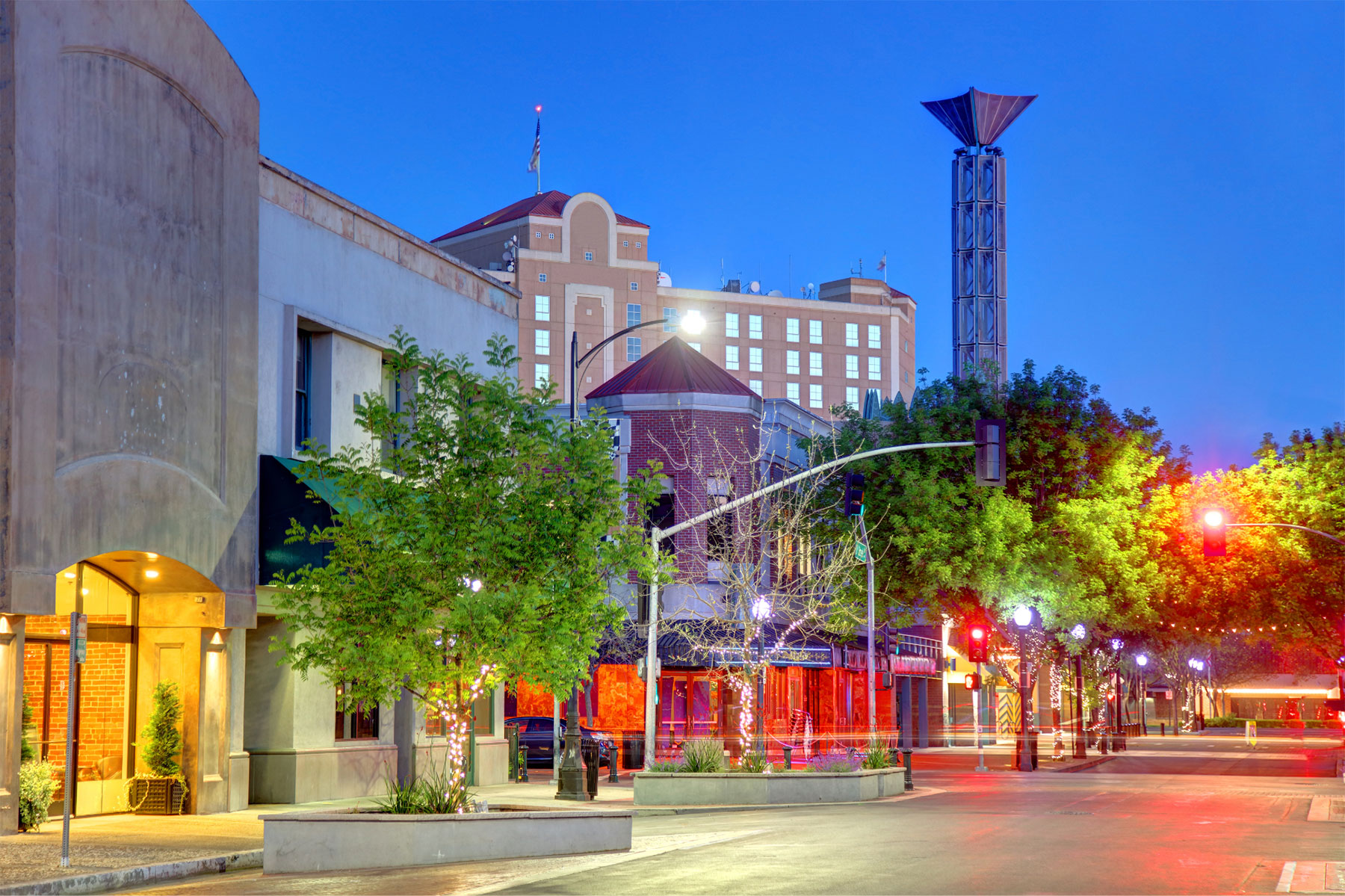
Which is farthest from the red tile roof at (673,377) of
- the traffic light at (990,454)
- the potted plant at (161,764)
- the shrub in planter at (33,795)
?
the shrub in planter at (33,795)

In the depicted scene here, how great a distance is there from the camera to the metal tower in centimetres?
8700

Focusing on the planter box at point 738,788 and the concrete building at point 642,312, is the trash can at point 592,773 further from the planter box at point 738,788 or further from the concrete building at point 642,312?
the concrete building at point 642,312

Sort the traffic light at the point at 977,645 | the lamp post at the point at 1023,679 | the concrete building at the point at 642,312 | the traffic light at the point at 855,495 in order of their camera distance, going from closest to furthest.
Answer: the traffic light at the point at 855,495 → the traffic light at the point at 977,645 → the lamp post at the point at 1023,679 → the concrete building at the point at 642,312

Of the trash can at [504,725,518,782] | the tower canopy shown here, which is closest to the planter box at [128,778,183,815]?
the trash can at [504,725,518,782]

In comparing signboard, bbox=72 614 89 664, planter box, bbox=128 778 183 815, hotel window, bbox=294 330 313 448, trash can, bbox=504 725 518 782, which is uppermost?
hotel window, bbox=294 330 313 448

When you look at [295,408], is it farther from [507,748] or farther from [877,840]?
[877,840]

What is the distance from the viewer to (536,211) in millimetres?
111812

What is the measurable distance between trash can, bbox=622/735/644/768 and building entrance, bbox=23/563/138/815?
2018cm

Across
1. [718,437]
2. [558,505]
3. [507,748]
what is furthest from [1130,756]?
[558,505]

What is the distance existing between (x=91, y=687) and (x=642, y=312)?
94.2 meters

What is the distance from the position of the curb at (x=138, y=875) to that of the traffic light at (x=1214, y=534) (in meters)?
25.3

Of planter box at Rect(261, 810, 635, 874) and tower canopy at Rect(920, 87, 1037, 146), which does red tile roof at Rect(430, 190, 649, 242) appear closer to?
A: tower canopy at Rect(920, 87, 1037, 146)

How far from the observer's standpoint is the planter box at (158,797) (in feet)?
73.7

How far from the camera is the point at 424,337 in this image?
30.0 meters
